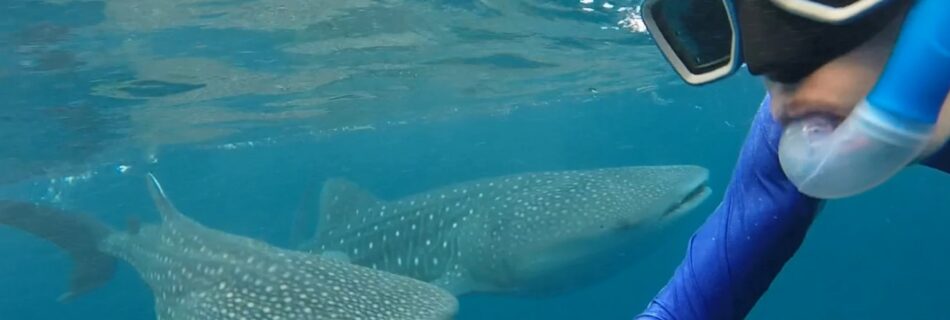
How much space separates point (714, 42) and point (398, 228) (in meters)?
7.37

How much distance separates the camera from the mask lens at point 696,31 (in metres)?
2.07

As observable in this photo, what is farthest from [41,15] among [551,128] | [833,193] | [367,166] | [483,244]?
[367,166]

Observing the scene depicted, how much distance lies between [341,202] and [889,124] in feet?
29.2

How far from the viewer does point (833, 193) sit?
1.53 m

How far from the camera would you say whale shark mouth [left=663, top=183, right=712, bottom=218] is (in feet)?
27.0

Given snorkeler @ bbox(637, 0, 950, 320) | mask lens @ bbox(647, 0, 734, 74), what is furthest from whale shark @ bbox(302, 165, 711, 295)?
snorkeler @ bbox(637, 0, 950, 320)

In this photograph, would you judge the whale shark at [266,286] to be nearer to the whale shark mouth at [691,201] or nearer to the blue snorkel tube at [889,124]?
the whale shark mouth at [691,201]

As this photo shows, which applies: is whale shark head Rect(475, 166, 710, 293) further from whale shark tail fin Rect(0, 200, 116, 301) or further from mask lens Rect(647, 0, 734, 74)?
mask lens Rect(647, 0, 734, 74)

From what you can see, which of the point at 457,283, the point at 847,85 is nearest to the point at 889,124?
the point at 847,85

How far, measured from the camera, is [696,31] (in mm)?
2166

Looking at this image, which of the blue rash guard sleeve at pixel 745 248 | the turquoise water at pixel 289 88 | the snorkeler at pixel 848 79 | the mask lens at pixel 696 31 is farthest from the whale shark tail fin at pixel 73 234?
the snorkeler at pixel 848 79

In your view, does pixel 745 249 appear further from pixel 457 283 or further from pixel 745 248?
pixel 457 283

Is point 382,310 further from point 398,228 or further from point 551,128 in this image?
point 551,128

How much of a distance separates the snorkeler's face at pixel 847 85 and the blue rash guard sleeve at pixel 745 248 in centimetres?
136
